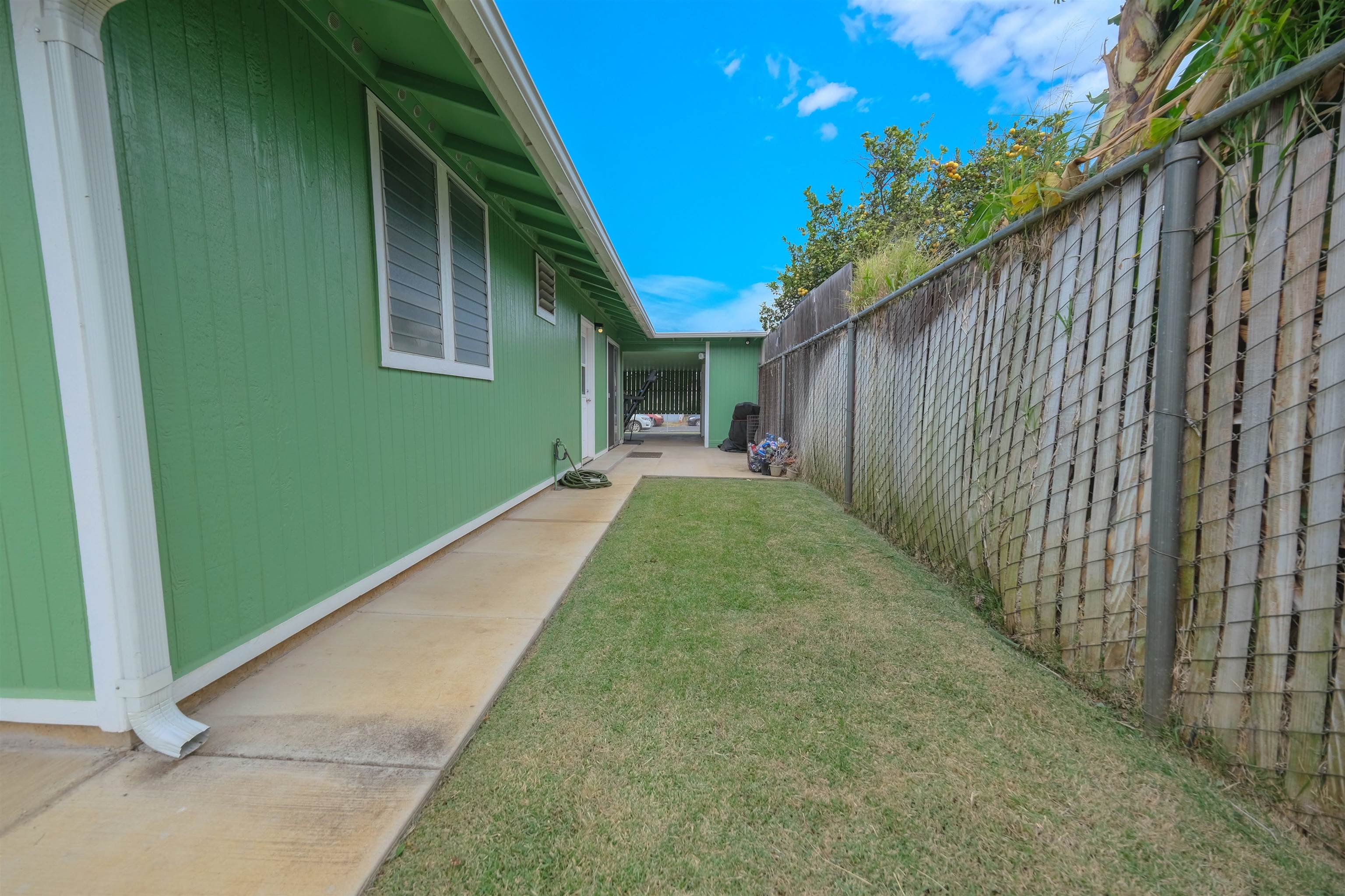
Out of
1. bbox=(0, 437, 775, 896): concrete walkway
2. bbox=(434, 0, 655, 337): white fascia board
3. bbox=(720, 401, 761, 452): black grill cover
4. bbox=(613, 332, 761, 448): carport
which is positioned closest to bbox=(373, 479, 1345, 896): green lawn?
bbox=(0, 437, 775, 896): concrete walkway

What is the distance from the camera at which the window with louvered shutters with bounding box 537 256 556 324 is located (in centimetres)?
471

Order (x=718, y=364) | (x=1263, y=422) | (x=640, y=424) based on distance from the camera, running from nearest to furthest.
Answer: (x=1263, y=422) → (x=718, y=364) → (x=640, y=424)

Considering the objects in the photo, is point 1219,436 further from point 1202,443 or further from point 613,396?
point 613,396

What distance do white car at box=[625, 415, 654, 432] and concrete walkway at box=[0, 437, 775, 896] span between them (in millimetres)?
11531

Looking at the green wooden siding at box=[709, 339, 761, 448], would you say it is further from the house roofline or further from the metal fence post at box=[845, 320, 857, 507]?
the metal fence post at box=[845, 320, 857, 507]

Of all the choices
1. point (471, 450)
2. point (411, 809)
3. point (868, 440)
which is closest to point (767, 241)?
point (868, 440)

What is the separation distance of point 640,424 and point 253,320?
13801 millimetres

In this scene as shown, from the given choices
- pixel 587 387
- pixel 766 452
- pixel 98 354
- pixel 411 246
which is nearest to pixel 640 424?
pixel 587 387

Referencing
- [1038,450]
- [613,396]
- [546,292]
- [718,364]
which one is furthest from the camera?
[718,364]

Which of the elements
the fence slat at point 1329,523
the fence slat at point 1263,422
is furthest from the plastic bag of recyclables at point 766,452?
the fence slat at point 1329,523

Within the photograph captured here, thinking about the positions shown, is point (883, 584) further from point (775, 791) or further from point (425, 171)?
point (425, 171)

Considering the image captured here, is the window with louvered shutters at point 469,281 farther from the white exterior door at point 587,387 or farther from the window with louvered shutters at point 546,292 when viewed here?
the white exterior door at point 587,387

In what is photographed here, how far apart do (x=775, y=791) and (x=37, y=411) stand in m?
2.10

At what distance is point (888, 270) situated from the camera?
363 cm
